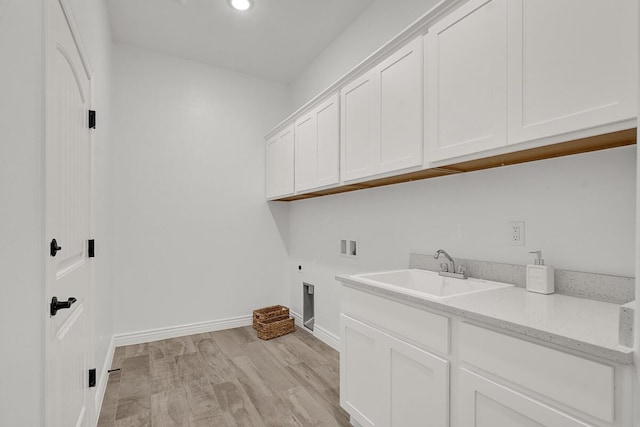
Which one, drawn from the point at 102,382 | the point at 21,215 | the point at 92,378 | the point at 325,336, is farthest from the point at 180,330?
the point at 21,215

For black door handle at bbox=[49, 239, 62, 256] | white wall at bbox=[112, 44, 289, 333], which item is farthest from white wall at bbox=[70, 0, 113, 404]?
black door handle at bbox=[49, 239, 62, 256]

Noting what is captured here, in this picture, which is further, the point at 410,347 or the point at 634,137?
the point at 410,347

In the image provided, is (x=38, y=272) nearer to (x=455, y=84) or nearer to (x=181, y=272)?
(x=455, y=84)

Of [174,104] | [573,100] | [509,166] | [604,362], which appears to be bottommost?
[604,362]

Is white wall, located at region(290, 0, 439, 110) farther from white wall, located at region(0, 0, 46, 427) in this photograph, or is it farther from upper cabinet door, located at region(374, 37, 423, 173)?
white wall, located at region(0, 0, 46, 427)

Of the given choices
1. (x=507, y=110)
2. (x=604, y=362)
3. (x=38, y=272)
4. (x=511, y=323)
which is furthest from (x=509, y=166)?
(x=38, y=272)

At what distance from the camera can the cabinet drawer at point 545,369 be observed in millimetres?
902

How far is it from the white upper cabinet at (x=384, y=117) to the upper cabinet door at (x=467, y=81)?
9 cm

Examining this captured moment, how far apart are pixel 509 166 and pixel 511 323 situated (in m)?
0.94

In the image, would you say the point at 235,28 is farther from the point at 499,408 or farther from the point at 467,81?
the point at 499,408

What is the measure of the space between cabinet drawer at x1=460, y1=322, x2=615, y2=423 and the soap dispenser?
1.58ft

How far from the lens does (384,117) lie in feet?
6.81

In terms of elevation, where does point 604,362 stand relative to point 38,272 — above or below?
below

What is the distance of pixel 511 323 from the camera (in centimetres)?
108
